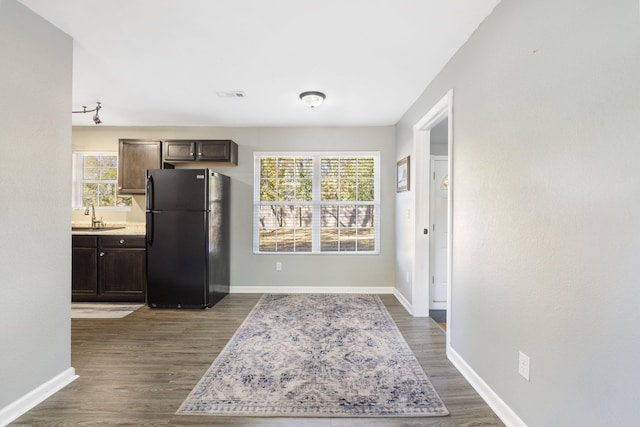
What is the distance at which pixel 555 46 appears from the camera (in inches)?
55.0

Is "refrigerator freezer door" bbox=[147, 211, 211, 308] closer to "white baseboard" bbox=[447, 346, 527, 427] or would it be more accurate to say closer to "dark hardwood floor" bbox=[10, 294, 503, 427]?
"dark hardwood floor" bbox=[10, 294, 503, 427]

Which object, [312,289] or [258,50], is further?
[312,289]

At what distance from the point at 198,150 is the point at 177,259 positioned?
1499 millimetres

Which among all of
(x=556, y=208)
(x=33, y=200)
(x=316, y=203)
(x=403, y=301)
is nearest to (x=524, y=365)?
(x=556, y=208)

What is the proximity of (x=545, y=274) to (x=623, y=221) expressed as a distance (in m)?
0.45

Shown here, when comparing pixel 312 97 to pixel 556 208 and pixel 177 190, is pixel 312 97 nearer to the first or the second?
pixel 177 190

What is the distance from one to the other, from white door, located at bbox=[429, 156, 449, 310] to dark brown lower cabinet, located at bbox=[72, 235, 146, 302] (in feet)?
12.2

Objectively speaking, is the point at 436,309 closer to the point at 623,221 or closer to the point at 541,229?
the point at 541,229

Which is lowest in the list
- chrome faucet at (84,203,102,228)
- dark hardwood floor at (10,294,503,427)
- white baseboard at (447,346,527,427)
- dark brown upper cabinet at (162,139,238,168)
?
dark hardwood floor at (10,294,503,427)

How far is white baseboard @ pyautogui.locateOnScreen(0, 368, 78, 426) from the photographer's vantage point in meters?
1.73

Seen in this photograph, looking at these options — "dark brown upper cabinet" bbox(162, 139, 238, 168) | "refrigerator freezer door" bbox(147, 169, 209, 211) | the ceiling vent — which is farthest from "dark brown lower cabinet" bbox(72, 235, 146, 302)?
the ceiling vent

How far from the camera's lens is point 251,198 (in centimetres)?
445

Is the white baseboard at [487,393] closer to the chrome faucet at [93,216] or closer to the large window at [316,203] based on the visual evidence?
the large window at [316,203]

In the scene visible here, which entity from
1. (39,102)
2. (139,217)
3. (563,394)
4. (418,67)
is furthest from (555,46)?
(139,217)
